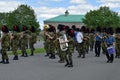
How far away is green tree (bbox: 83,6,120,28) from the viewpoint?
6188 inches

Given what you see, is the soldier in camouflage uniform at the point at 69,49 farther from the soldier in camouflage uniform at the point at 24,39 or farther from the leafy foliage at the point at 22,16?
the leafy foliage at the point at 22,16

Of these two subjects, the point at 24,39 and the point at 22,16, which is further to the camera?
the point at 22,16

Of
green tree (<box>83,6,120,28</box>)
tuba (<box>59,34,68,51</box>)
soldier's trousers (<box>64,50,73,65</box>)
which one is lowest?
soldier's trousers (<box>64,50,73,65</box>)

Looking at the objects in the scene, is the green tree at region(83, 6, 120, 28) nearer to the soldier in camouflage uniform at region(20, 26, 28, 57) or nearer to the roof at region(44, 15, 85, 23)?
the roof at region(44, 15, 85, 23)

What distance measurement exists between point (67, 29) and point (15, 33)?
4.77m

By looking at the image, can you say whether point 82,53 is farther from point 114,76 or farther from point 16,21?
point 16,21

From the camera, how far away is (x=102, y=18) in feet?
530

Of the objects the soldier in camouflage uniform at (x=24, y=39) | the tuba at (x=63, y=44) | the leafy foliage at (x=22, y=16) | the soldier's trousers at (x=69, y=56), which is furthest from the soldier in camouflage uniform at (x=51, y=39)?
the leafy foliage at (x=22, y=16)

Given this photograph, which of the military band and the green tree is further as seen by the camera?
the green tree

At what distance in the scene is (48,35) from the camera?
84.9 feet

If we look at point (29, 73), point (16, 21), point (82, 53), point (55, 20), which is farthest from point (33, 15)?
point (29, 73)

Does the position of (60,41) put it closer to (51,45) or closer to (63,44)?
(63,44)

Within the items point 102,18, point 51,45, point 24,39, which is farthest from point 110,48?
point 102,18

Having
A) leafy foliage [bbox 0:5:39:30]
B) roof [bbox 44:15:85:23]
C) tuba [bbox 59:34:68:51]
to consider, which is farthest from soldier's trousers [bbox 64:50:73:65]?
roof [bbox 44:15:85:23]
